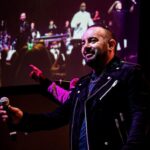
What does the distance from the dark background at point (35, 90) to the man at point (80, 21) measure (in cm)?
6

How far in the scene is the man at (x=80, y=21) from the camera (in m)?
3.87

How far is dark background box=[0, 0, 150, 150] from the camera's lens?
3518 millimetres

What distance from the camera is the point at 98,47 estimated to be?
2.32m

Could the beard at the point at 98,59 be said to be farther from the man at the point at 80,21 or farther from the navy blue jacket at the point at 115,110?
the man at the point at 80,21

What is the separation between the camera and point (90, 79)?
238cm

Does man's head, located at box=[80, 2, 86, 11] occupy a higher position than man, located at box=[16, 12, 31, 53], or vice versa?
man's head, located at box=[80, 2, 86, 11]

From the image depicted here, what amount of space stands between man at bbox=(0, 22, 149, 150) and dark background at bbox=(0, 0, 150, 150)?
4.23 feet

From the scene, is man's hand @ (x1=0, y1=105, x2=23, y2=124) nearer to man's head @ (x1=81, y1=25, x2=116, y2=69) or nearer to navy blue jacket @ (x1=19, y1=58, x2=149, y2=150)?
navy blue jacket @ (x1=19, y1=58, x2=149, y2=150)

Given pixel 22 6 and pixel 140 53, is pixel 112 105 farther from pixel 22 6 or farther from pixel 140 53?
pixel 140 53

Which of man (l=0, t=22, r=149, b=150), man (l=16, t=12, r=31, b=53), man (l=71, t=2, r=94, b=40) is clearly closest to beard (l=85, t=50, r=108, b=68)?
man (l=0, t=22, r=149, b=150)

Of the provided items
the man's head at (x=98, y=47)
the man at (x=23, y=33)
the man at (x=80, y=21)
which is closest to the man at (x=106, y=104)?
the man's head at (x=98, y=47)

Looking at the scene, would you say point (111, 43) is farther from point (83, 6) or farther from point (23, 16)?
point (83, 6)

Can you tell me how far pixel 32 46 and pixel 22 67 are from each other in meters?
0.22

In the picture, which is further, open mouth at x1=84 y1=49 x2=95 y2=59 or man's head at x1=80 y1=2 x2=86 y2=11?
man's head at x1=80 y1=2 x2=86 y2=11
